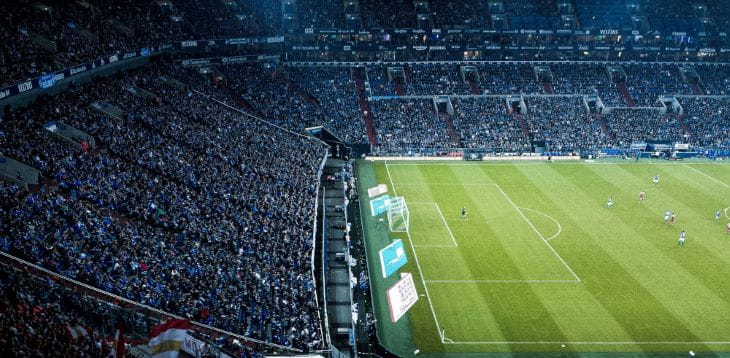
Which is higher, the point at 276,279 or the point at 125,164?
the point at 125,164

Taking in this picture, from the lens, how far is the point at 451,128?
65812mm

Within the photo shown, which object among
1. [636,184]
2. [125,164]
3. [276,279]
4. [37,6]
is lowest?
[636,184]

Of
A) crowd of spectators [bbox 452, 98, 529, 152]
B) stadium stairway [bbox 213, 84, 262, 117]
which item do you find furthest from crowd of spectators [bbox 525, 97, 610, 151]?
stadium stairway [bbox 213, 84, 262, 117]

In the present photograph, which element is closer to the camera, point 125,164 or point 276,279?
point 276,279

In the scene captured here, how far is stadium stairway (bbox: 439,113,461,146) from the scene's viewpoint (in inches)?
2525

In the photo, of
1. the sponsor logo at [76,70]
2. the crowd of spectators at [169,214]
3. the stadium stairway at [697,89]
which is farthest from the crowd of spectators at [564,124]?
the sponsor logo at [76,70]

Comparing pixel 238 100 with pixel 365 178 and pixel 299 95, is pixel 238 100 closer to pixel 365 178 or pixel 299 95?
pixel 299 95

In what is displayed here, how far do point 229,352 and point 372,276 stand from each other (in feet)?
48.4

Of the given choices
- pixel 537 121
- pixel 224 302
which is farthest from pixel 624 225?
pixel 224 302

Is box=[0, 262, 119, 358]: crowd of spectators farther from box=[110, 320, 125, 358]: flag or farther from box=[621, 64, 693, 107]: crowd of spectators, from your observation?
box=[621, 64, 693, 107]: crowd of spectators

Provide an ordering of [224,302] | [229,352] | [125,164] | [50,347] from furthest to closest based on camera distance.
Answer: [125,164] < [224,302] < [229,352] < [50,347]

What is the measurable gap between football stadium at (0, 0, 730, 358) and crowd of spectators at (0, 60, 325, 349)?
13cm

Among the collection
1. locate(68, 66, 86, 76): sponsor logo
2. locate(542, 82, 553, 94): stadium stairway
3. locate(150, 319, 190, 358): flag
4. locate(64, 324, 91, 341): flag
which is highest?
locate(68, 66, 86, 76): sponsor logo

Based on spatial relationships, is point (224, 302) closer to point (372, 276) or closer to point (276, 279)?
point (276, 279)
